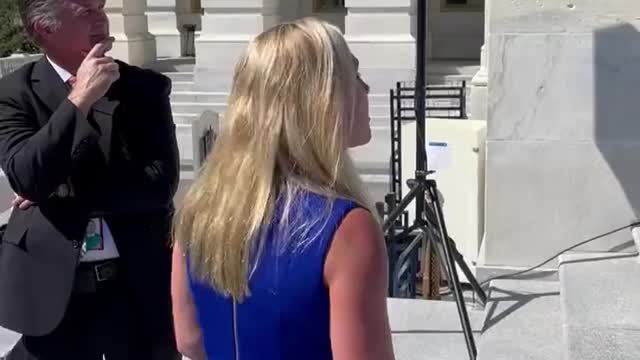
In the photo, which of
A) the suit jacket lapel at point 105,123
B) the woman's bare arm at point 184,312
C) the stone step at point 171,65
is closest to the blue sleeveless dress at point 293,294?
the woman's bare arm at point 184,312

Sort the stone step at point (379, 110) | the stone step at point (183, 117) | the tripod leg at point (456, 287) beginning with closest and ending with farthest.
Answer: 1. the tripod leg at point (456, 287)
2. the stone step at point (379, 110)
3. the stone step at point (183, 117)

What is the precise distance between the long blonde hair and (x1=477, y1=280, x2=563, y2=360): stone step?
9.02 ft

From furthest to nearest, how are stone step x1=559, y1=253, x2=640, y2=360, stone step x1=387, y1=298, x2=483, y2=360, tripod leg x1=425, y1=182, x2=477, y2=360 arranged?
stone step x1=387, y1=298, x2=483, y2=360, tripod leg x1=425, y1=182, x2=477, y2=360, stone step x1=559, y1=253, x2=640, y2=360

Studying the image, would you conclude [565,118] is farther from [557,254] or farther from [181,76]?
[181,76]

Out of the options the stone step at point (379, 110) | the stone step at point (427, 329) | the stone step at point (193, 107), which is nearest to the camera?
the stone step at point (427, 329)

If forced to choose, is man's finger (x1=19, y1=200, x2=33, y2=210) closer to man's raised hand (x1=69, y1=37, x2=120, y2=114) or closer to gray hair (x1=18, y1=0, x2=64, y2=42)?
man's raised hand (x1=69, y1=37, x2=120, y2=114)

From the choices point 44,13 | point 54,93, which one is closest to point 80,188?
point 54,93

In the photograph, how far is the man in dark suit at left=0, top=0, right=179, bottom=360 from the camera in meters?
2.72

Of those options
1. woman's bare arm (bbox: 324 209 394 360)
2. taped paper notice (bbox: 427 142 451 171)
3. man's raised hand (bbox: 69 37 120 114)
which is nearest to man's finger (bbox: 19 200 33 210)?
man's raised hand (bbox: 69 37 120 114)

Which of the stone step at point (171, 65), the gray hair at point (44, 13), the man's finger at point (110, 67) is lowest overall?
the stone step at point (171, 65)

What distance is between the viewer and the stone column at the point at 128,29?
17.2 metres

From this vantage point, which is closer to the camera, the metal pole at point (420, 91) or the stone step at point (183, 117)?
the metal pole at point (420, 91)

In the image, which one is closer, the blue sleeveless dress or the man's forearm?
the blue sleeveless dress

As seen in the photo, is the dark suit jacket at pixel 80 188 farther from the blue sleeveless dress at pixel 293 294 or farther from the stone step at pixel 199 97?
the stone step at pixel 199 97
